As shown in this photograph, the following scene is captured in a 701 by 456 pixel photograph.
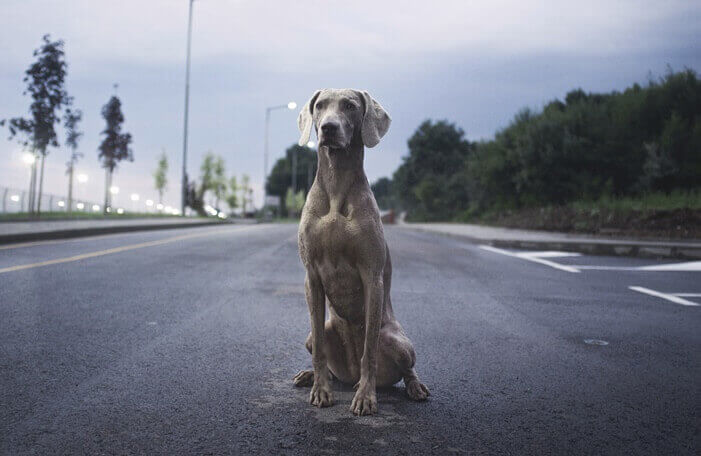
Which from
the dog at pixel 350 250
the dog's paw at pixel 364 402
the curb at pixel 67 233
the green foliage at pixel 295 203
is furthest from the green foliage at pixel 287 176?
the dog's paw at pixel 364 402

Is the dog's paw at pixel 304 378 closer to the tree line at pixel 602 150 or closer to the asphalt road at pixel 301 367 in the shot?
the asphalt road at pixel 301 367

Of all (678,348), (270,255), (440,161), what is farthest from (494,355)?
(440,161)

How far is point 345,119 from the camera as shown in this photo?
290cm

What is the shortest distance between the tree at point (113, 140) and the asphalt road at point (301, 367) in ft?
153

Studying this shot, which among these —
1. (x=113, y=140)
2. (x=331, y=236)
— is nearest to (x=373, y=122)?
(x=331, y=236)

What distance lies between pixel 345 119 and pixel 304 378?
60.5 inches

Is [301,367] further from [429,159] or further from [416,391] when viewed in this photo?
[429,159]

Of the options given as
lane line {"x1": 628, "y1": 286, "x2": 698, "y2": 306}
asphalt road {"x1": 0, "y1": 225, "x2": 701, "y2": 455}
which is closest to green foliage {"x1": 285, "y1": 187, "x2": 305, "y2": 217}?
lane line {"x1": 628, "y1": 286, "x2": 698, "y2": 306}

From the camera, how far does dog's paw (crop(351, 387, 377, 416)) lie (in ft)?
9.34

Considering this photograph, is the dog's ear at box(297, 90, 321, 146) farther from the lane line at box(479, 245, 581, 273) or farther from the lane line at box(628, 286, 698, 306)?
the lane line at box(479, 245, 581, 273)

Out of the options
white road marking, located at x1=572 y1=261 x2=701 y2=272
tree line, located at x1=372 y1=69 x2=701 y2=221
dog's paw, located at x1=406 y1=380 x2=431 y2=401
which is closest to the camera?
dog's paw, located at x1=406 y1=380 x2=431 y2=401

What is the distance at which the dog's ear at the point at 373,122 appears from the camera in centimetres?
298

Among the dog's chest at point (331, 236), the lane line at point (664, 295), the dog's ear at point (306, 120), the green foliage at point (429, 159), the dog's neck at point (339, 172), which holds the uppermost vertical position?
the green foliage at point (429, 159)

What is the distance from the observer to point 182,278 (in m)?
7.90
